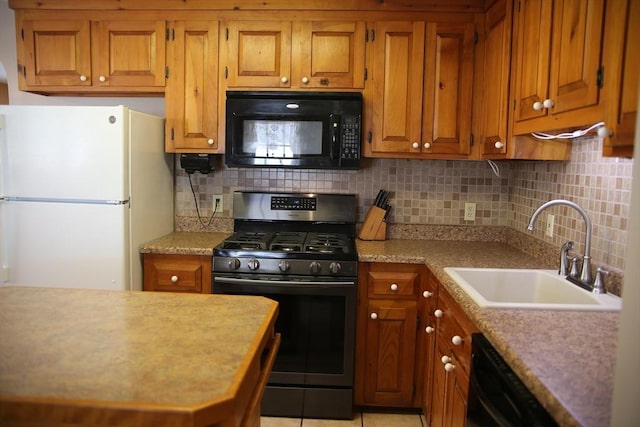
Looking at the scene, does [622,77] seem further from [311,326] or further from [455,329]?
[311,326]

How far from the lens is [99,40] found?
108 inches

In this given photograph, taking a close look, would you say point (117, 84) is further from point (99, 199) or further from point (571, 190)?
point (571, 190)

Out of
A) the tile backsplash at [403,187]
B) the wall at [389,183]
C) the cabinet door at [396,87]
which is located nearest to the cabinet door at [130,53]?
the wall at [389,183]

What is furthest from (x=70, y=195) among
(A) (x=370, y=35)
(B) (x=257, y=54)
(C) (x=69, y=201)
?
(A) (x=370, y=35)

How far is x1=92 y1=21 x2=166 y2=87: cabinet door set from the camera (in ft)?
8.94

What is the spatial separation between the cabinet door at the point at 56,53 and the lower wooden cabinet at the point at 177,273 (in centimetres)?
111

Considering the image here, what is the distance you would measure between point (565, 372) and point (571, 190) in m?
1.36

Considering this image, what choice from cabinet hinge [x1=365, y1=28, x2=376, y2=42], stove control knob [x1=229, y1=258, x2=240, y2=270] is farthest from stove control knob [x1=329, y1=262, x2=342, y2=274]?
cabinet hinge [x1=365, y1=28, x2=376, y2=42]

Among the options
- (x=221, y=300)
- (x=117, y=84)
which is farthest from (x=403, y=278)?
(x=117, y=84)

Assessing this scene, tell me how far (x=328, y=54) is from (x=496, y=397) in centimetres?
199

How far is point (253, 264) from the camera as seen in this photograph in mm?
2504

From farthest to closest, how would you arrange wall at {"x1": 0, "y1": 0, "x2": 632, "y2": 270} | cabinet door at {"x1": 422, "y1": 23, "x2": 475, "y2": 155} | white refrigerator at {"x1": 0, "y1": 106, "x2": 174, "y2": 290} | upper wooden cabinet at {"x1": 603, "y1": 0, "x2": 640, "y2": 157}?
wall at {"x1": 0, "y1": 0, "x2": 632, "y2": 270}
cabinet door at {"x1": 422, "y1": 23, "x2": 475, "y2": 155}
white refrigerator at {"x1": 0, "y1": 106, "x2": 174, "y2": 290}
upper wooden cabinet at {"x1": 603, "y1": 0, "x2": 640, "y2": 157}

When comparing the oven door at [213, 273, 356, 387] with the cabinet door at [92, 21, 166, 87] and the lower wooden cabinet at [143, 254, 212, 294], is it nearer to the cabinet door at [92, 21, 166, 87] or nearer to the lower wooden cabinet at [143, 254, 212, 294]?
the lower wooden cabinet at [143, 254, 212, 294]

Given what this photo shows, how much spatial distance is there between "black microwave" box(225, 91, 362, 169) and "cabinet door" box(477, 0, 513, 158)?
0.66 m
